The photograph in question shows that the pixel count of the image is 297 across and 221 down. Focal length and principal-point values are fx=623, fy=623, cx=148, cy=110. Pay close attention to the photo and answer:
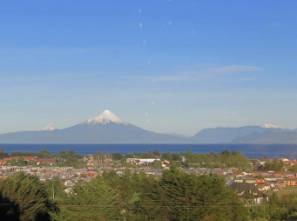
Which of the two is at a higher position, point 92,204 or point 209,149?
point 209,149

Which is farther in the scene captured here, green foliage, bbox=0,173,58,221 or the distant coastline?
the distant coastline

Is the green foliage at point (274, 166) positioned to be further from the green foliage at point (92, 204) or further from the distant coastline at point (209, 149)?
the green foliage at point (92, 204)

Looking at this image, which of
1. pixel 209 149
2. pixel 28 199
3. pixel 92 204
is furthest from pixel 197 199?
pixel 209 149

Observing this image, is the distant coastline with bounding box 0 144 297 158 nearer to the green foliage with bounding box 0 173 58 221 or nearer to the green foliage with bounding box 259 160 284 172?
the green foliage with bounding box 259 160 284 172

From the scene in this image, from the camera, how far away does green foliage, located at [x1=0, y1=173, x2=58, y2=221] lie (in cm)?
1645

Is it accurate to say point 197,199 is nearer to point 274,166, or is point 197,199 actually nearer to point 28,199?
point 28,199

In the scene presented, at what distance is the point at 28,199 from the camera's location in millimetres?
16797

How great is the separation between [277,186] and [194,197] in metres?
12.0

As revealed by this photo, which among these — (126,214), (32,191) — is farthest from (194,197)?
(32,191)

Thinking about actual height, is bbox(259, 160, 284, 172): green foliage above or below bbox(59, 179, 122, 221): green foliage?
above

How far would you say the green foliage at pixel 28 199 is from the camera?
54.0 ft

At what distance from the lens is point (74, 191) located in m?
17.9

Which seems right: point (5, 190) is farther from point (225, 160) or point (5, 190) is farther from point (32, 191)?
point (225, 160)

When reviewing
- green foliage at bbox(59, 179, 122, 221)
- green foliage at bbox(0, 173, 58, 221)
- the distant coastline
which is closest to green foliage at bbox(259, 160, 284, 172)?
the distant coastline
